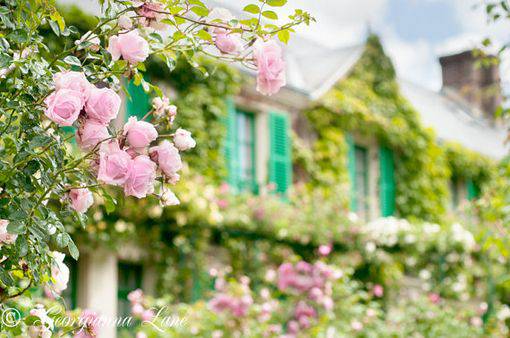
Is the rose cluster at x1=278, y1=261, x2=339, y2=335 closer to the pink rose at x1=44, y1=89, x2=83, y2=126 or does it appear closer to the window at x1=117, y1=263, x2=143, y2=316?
the window at x1=117, y1=263, x2=143, y2=316

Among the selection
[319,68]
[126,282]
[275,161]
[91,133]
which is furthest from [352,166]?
[91,133]

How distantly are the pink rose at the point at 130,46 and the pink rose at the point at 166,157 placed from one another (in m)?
0.27

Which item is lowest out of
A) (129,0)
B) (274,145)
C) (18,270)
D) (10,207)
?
(18,270)

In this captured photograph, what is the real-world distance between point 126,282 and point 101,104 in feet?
25.7

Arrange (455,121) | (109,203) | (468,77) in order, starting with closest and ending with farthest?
(109,203)
(455,121)
(468,77)

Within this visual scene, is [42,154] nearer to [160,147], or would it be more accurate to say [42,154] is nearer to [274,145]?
[160,147]

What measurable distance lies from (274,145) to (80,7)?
3.60 metres

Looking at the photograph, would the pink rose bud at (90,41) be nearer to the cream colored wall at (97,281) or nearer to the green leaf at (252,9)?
the green leaf at (252,9)

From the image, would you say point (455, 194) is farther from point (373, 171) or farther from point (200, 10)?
point (200, 10)

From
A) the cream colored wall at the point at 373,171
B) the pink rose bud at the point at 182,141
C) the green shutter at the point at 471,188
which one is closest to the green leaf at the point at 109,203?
the pink rose bud at the point at 182,141

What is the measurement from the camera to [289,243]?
1114 centimetres

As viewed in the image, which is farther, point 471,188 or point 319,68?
point 471,188

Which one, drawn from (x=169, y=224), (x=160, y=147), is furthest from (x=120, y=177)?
(x=169, y=224)

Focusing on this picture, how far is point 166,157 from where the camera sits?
7.21ft
